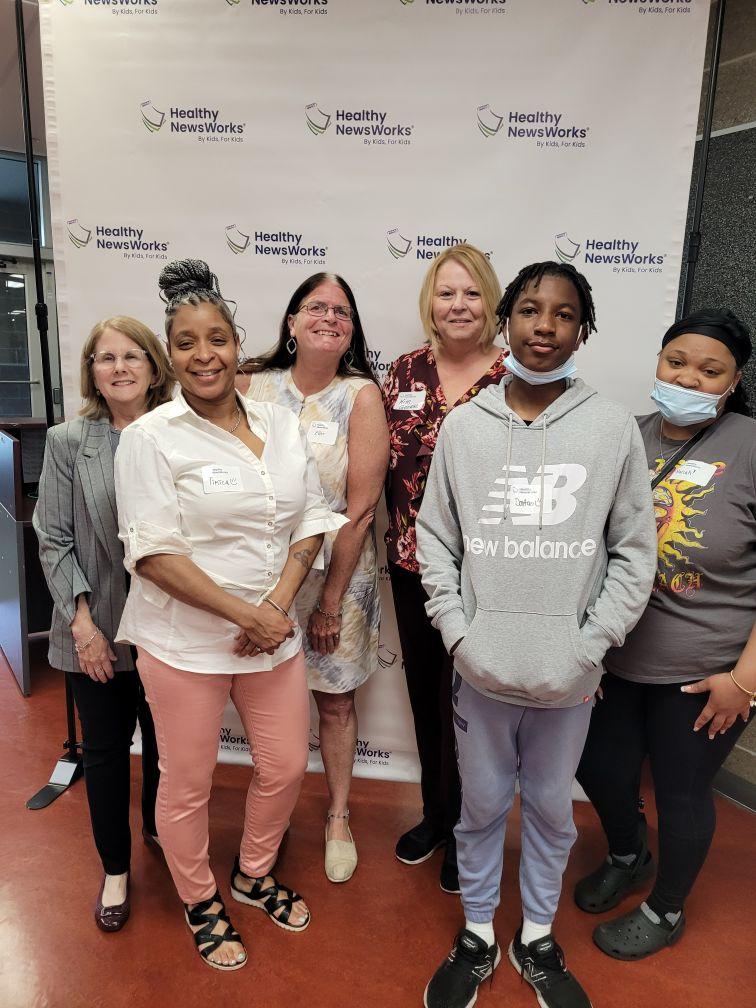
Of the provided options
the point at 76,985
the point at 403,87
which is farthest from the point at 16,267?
the point at 76,985

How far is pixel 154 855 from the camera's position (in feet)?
7.43

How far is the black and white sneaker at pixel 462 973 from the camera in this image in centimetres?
170

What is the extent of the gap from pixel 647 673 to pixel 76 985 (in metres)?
1.71

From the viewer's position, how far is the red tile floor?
1.76 metres

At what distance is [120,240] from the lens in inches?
102

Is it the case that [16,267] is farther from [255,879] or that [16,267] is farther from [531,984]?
[531,984]

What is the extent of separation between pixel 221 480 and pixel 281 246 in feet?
4.26

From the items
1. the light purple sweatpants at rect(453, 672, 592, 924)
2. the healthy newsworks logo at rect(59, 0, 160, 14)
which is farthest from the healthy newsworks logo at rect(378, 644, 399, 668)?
the healthy newsworks logo at rect(59, 0, 160, 14)

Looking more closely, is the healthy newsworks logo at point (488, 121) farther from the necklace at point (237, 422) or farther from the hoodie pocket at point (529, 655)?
the hoodie pocket at point (529, 655)

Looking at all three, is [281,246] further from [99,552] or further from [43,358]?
[99,552]

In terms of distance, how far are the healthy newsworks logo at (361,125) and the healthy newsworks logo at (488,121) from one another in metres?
0.24

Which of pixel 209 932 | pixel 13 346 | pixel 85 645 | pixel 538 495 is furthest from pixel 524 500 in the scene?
pixel 13 346

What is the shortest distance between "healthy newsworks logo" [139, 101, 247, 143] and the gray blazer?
1298mm

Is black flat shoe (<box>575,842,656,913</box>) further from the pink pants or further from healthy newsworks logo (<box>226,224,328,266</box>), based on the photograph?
healthy newsworks logo (<box>226,224,328,266</box>)
